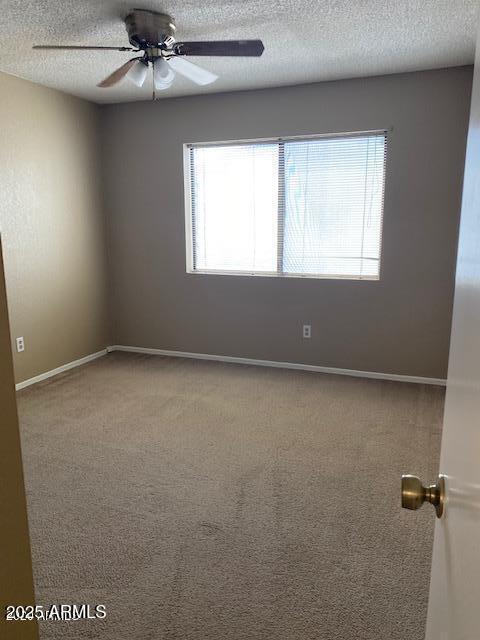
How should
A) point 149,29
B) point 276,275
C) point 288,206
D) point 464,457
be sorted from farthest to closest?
point 276,275
point 288,206
point 149,29
point 464,457

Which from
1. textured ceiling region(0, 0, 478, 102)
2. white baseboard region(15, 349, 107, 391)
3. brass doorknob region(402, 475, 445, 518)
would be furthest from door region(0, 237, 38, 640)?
white baseboard region(15, 349, 107, 391)

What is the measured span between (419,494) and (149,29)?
2.81 m

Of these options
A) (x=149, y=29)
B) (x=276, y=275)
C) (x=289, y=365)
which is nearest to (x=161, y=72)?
(x=149, y=29)

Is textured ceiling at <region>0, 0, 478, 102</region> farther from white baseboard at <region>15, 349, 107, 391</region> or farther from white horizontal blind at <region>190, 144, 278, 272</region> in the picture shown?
white baseboard at <region>15, 349, 107, 391</region>

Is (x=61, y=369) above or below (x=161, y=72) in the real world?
below

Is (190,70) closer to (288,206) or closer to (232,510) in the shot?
(288,206)

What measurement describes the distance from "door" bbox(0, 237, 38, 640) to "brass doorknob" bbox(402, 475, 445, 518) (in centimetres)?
65

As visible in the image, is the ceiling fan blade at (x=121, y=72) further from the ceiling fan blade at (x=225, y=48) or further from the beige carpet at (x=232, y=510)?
the beige carpet at (x=232, y=510)

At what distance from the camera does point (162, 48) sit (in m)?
2.76

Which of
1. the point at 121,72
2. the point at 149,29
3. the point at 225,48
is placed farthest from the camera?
the point at 121,72

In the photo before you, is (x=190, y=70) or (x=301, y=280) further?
(x=301, y=280)

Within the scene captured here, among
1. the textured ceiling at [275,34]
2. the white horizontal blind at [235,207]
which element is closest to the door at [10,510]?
the textured ceiling at [275,34]

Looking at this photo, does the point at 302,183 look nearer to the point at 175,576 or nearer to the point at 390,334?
the point at 390,334

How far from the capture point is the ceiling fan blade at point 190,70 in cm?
281
